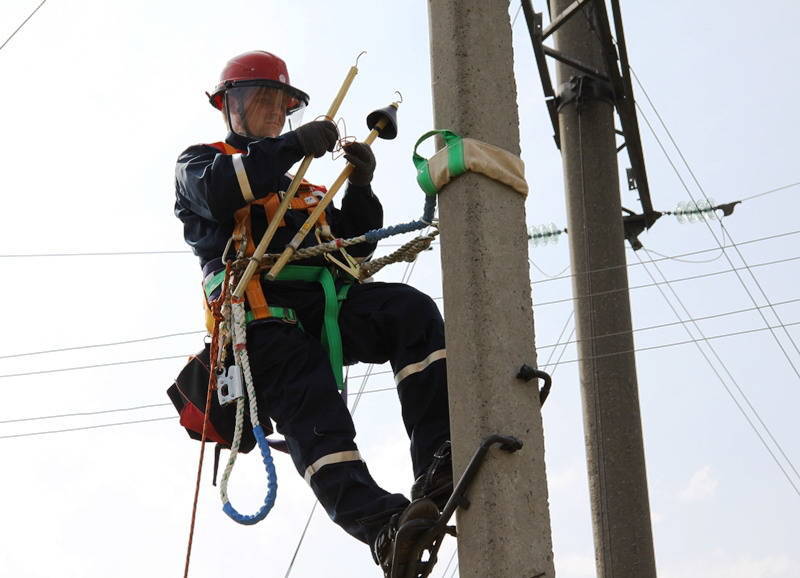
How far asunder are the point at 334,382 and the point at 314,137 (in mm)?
674

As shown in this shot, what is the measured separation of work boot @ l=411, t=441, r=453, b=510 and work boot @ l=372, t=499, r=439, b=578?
10cm

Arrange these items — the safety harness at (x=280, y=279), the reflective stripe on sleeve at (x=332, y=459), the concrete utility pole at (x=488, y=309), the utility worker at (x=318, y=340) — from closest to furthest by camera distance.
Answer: the concrete utility pole at (x=488, y=309) < the utility worker at (x=318, y=340) < the reflective stripe on sleeve at (x=332, y=459) < the safety harness at (x=280, y=279)

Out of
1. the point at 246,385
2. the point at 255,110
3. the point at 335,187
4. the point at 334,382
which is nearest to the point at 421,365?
the point at 334,382

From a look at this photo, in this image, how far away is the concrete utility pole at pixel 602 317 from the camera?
682 cm

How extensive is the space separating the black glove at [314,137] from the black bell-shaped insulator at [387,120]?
188 millimetres

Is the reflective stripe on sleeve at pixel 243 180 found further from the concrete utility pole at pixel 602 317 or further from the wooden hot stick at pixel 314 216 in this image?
the concrete utility pole at pixel 602 317

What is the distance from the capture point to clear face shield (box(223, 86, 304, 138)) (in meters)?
4.33

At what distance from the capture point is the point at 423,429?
3.56 metres

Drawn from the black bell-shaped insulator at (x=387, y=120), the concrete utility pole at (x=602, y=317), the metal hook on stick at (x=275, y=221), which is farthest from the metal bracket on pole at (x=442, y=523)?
the concrete utility pole at (x=602, y=317)

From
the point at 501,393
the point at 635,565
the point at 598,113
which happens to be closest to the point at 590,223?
the point at 598,113

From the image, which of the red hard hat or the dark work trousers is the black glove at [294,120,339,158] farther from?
the red hard hat

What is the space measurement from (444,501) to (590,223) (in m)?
4.35

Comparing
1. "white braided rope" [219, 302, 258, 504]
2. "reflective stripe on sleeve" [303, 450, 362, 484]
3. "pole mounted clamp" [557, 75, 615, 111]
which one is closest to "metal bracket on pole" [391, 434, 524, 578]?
"reflective stripe on sleeve" [303, 450, 362, 484]

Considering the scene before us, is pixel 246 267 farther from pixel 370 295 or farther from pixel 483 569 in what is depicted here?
pixel 483 569
